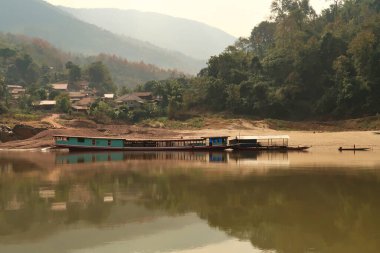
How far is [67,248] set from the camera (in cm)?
1684

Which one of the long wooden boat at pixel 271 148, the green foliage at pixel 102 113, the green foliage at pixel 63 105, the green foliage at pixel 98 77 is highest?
the green foliage at pixel 98 77

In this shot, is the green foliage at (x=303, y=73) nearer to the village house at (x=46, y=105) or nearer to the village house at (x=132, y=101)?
the village house at (x=132, y=101)

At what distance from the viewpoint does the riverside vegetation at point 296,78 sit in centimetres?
7112

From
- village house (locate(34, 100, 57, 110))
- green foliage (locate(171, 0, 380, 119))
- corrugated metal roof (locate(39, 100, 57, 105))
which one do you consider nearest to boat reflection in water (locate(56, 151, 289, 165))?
green foliage (locate(171, 0, 380, 119))

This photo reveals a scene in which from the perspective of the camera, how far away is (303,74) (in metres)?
80.6

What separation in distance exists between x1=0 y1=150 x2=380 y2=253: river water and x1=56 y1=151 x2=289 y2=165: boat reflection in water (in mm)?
2951

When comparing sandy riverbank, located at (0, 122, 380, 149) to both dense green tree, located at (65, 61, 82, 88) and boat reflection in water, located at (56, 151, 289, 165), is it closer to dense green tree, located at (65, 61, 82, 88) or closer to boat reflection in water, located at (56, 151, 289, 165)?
boat reflection in water, located at (56, 151, 289, 165)

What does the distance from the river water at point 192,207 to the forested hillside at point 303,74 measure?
108ft

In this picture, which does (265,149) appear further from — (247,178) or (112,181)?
(112,181)

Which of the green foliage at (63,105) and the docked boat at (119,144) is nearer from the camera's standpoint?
the docked boat at (119,144)

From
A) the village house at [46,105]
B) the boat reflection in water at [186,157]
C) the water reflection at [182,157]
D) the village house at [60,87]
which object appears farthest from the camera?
the village house at [60,87]

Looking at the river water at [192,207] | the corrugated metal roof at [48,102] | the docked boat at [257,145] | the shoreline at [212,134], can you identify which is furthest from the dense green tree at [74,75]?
the river water at [192,207]

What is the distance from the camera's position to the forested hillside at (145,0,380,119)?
70875 millimetres

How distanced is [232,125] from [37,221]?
5194 centimetres
